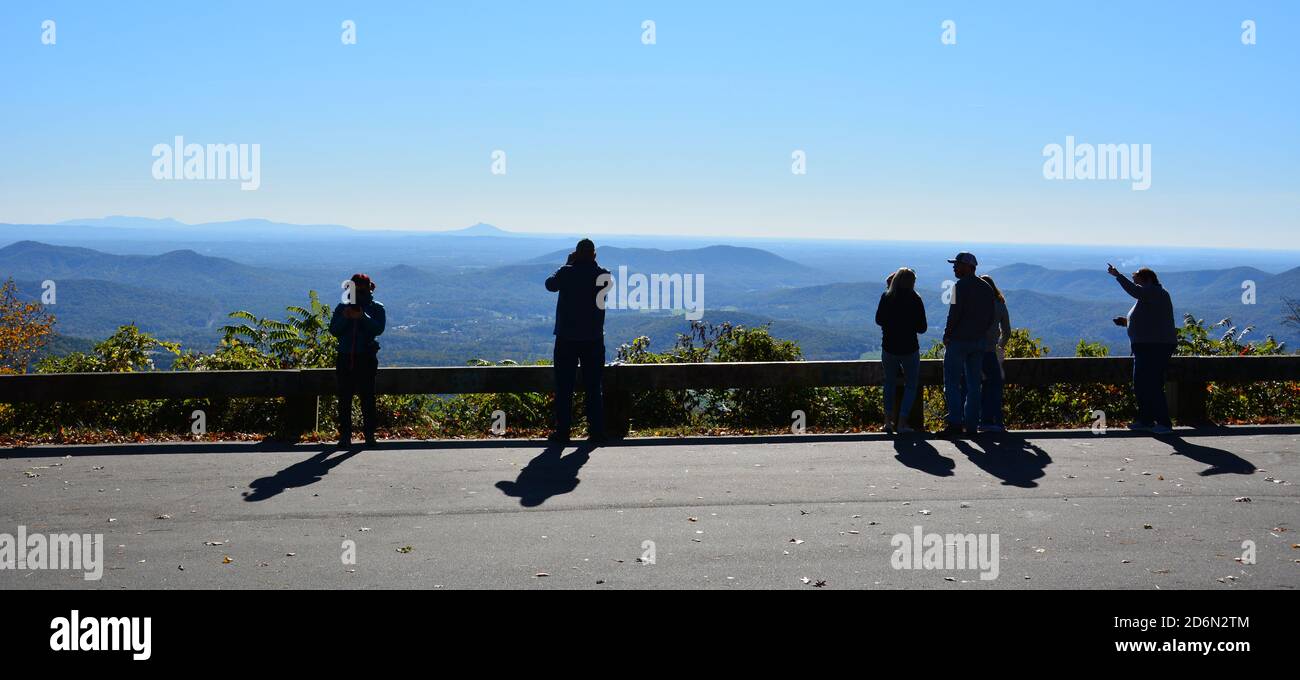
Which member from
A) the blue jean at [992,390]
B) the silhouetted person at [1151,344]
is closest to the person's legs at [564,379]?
the blue jean at [992,390]

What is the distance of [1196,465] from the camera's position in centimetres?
895

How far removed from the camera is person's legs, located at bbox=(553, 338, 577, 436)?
10414 mm

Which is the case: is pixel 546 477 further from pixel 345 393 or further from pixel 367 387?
pixel 345 393

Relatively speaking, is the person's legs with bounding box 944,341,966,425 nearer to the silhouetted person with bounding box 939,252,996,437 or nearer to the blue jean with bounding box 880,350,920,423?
the silhouetted person with bounding box 939,252,996,437

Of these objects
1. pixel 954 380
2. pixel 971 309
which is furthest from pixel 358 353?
pixel 971 309

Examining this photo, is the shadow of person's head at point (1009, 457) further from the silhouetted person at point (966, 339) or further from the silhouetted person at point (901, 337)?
the silhouetted person at point (901, 337)

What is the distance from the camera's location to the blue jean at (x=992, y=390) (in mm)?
10773

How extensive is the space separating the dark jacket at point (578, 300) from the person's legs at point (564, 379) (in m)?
0.15

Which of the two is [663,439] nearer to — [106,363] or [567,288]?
[567,288]

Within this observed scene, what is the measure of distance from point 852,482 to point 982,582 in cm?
279

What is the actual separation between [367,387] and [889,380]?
216 inches

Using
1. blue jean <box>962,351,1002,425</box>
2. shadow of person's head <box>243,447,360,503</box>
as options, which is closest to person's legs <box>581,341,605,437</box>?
shadow of person's head <box>243,447,360,503</box>

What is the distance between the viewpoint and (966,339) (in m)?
10.7

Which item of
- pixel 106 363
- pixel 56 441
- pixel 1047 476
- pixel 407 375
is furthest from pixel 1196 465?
pixel 106 363
